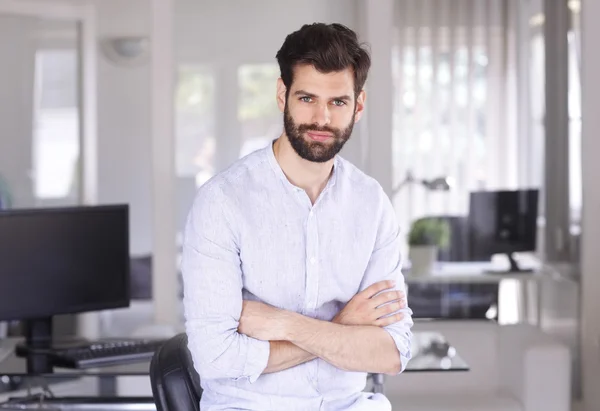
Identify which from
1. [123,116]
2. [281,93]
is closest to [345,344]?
[281,93]

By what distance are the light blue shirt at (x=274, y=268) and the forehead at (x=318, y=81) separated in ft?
0.59

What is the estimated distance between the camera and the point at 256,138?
217 inches

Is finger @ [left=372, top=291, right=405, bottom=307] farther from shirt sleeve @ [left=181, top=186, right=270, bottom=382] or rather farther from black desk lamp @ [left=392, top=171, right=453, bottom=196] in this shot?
black desk lamp @ [left=392, top=171, right=453, bottom=196]

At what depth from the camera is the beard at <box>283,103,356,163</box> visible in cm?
217

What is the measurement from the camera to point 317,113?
2170 millimetres

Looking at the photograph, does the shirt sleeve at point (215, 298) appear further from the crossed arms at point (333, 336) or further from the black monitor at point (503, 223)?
the black monitor at point (503, 223)

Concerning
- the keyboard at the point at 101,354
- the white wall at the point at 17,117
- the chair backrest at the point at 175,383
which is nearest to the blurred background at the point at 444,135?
the white wall at the point at 17,117

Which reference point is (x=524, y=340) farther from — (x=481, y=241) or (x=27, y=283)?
(x=27, y=283)

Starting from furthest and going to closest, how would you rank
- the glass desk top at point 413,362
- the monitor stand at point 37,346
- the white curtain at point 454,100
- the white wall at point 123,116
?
the white wall at point 123,116, the white curtain at point 454,100, the monitor stand at point 37,346, the glass desk top at point 413,362

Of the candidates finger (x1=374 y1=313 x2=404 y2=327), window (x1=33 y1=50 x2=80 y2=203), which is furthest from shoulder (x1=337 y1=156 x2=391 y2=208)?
window (x1=33 y1=50 x2=80 y2=203)

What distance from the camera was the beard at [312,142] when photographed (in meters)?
2.17

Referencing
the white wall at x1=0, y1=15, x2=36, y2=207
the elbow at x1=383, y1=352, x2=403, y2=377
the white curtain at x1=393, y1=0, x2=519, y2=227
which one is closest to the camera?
the elbow at x1=383, y1=352, x2=403, y2=377

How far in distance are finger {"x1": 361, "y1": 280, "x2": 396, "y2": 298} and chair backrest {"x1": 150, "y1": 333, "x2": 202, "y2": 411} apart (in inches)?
15.8

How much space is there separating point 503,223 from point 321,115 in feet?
11.4
